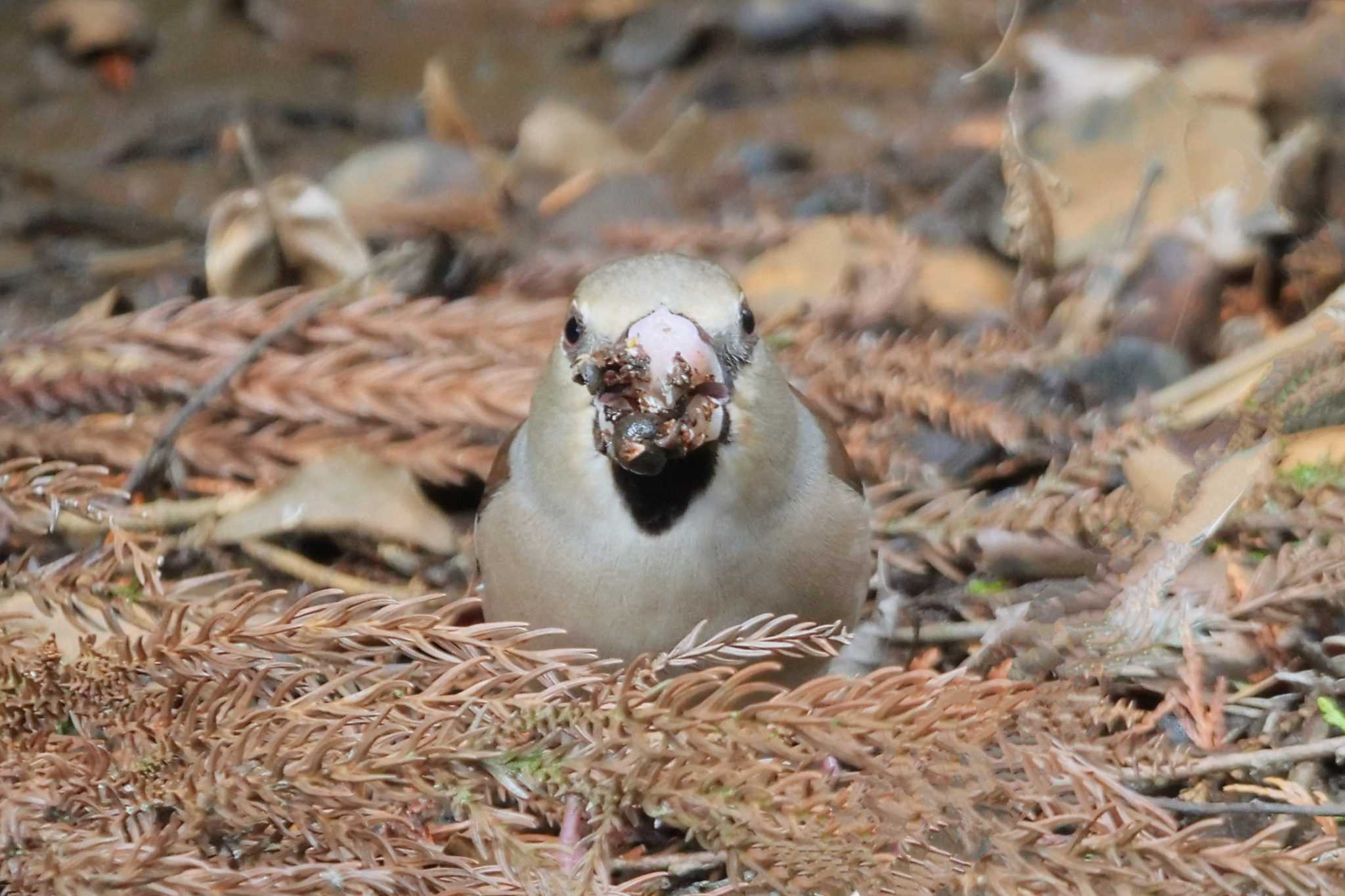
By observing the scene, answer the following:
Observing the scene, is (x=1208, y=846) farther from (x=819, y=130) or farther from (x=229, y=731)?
(x=819, y=130)

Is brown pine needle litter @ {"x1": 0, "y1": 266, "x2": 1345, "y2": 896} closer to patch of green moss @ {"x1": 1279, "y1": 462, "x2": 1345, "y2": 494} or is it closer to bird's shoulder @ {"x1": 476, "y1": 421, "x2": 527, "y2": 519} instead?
patch of green moss @ {"x1": 1279, "y1": 462, "x2": 1345, "y2": 494}

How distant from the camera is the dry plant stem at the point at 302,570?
2.60m

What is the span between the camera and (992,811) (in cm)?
143

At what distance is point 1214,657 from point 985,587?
0.46 metres

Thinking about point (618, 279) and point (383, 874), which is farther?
point (618, 279)

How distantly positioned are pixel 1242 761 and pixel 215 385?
1878 mm

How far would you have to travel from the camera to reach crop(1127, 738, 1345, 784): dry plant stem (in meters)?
1.78

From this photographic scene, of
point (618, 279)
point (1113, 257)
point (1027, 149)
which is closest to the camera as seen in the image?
point (618, 279)

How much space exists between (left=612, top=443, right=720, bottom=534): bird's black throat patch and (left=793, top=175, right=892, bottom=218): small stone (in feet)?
6.84

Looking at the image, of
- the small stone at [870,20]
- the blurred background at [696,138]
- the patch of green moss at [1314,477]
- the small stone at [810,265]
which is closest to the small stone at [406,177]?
the blurred background at [696,138]

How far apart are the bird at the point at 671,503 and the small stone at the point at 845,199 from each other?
6.26ft

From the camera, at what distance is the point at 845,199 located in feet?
13.6

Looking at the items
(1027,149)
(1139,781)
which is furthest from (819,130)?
(1139,781)

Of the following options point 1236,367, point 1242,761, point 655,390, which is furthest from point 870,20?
point 1242,761
